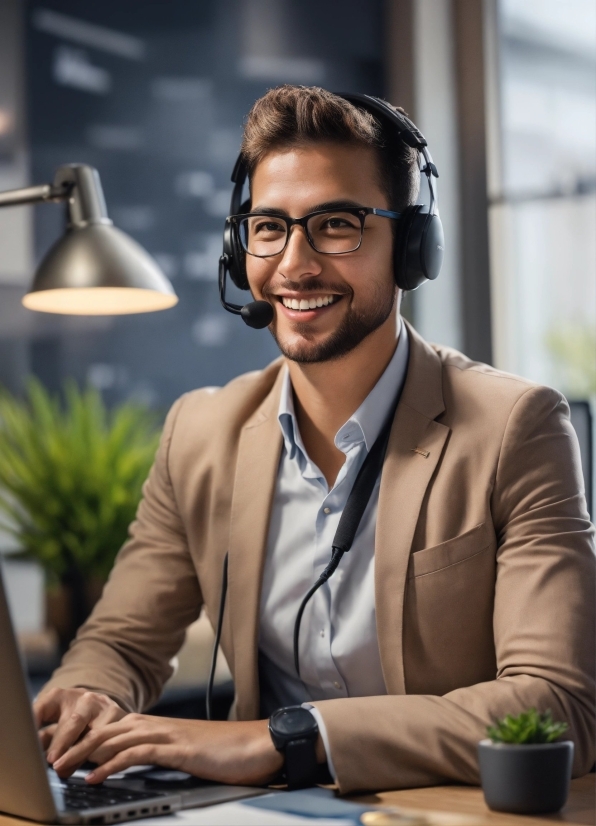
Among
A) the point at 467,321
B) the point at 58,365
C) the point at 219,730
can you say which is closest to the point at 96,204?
the point at 219,730

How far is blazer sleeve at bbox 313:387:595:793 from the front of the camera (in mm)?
1118

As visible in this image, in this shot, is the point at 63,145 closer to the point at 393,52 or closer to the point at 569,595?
the point at 393,52

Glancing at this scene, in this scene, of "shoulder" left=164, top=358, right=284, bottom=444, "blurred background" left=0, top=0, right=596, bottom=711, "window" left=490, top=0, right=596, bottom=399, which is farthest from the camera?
"window" left=490, top=0, right=596, bottom=399

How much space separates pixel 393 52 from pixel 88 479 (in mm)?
2232

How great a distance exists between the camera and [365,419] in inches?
62.2

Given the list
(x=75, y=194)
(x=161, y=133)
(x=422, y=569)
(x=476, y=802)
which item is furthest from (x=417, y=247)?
(x=161, y=133)

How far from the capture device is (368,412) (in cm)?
159

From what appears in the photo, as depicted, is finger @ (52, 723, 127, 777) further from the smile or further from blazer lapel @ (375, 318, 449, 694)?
the smile

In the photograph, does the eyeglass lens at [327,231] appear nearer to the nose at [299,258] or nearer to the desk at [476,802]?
the nose at [299,258]

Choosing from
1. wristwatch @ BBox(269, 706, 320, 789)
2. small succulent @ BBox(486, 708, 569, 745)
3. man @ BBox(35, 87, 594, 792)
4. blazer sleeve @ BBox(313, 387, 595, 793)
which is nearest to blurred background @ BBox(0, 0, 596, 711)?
man @ BBox(35, 87, 594, 792)

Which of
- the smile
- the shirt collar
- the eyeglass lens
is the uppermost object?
the eyeglass lens

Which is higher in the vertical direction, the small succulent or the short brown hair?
the short brown hair

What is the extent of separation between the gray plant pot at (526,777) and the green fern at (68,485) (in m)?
2.07

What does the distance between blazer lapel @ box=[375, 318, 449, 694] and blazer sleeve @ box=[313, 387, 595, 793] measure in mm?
110
